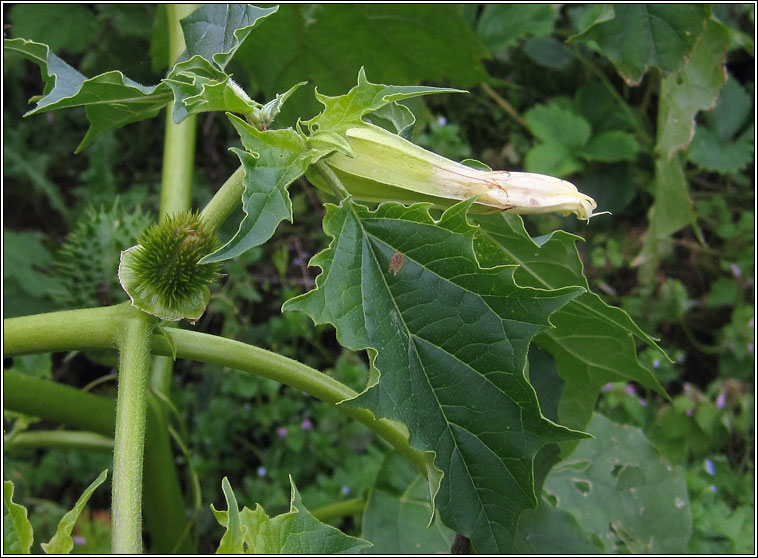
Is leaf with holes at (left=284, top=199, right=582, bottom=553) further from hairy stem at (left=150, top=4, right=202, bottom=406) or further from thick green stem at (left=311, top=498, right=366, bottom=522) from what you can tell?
thick green stem at (left=311, top=498, right=366, bottom=522)

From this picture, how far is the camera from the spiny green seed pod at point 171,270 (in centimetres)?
60

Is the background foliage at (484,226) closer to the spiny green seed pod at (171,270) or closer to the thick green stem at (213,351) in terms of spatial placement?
the thick green stem at (213,351)

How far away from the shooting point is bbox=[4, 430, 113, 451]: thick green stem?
3.37 ft

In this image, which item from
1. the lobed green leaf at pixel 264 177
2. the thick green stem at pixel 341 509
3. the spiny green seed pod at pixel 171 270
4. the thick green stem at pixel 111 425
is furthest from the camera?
the thick green stem at pixel 341 509

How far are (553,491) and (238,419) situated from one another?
2.34 ft

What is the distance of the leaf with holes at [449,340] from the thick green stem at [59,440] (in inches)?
24.1

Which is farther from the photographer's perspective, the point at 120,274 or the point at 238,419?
the point at 238,419

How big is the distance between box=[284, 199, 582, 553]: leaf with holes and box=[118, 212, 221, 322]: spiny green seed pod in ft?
0.40

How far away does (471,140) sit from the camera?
A: 6.70 feet

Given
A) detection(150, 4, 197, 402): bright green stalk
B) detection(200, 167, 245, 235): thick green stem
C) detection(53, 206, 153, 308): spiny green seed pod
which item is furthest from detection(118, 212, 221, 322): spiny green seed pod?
detection(53, 206, 153, 308): spiny green seed pod

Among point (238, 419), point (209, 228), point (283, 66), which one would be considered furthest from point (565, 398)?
point (238, 419)

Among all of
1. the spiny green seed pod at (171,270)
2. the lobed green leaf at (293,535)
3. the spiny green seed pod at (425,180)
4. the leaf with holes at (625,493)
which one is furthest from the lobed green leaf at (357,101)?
the leaf with holes at (625,493)

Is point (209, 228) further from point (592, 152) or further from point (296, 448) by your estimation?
point (592, 152)

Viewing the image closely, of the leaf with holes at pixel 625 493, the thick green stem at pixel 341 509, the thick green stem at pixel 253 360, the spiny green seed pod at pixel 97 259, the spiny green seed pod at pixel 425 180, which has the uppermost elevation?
the spiny green seed pod at pixel 425 180
